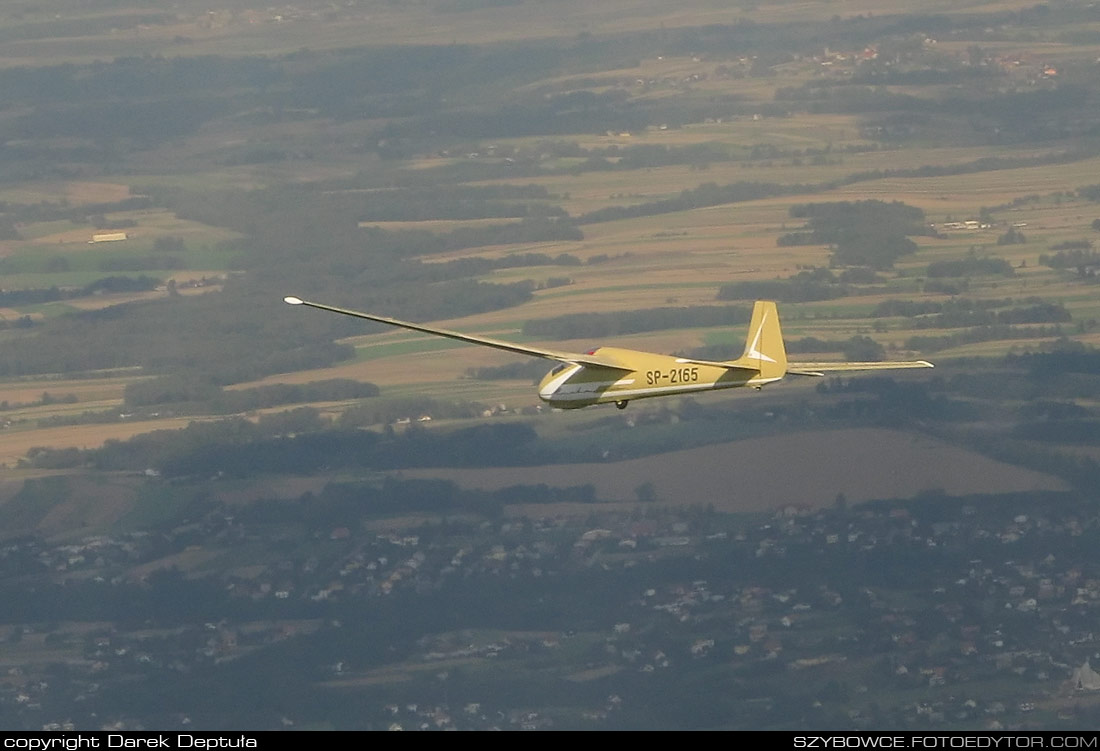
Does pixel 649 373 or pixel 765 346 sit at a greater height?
pixel 765 346

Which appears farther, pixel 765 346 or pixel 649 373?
pixel 765 346

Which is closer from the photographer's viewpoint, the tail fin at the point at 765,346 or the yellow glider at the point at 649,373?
the yellow glider at the point at 649,373

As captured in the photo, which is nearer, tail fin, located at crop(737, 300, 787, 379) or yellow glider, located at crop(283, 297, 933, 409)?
yellow glider, located at crop(283, 297, 933, 409)
